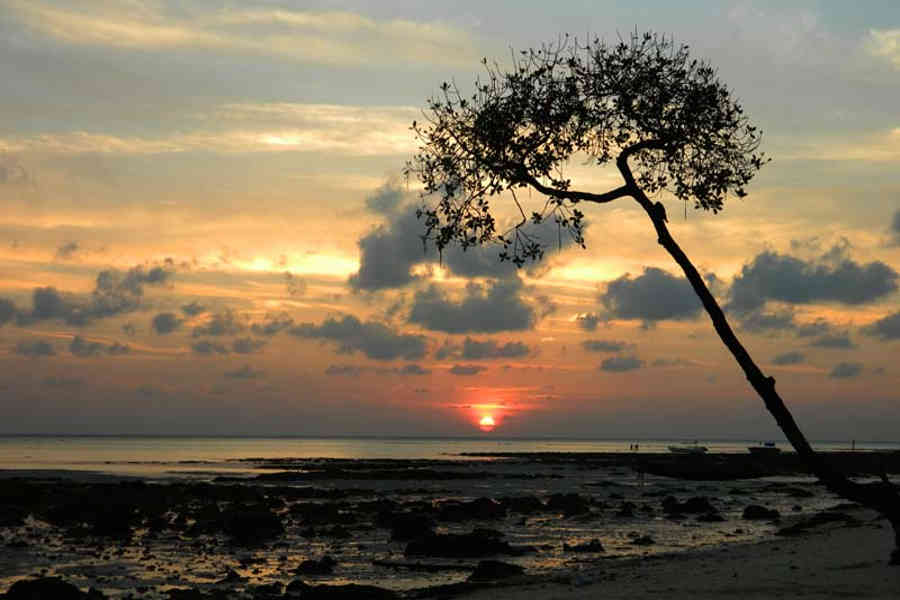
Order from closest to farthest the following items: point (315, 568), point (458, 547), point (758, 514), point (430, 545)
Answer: point (315, 568) < point (458, 547) < point (430, 545) < point (758, 514)

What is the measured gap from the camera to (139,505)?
195 feet

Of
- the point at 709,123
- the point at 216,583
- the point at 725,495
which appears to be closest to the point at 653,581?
the point at 709,123

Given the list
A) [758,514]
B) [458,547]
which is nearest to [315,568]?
[458,547]

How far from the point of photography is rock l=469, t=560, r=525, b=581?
29.5 metres

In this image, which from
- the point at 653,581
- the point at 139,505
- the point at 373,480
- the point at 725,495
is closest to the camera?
the point at 653,581

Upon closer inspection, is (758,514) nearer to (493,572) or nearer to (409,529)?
(409,529)

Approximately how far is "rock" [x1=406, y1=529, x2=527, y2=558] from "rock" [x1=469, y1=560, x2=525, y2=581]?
6.15m

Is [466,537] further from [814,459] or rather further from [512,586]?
[814,459]

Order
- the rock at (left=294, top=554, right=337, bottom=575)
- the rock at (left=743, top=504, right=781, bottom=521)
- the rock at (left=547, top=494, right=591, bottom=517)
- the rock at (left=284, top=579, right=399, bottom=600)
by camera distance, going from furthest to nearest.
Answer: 1. the rock at (left=547, top=494, right=591, bottom=517)
2. the rock at (left=743, top=504, right=781, bottom=521)
3. the rock at (left=294, top=554, right=337, bottom=575)
4. the rock at (left=284, top=579, right=399, bottom=600)

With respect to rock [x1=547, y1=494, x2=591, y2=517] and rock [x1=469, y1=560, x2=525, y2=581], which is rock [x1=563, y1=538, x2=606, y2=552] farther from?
rock [x1=547, y1=494, x2=591, y2=517]

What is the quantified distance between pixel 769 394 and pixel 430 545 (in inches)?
737

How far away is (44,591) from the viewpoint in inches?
999

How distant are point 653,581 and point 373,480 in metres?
77.2

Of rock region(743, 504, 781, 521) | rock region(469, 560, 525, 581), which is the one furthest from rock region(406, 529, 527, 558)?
rock region(743, 504, 781, 521)
